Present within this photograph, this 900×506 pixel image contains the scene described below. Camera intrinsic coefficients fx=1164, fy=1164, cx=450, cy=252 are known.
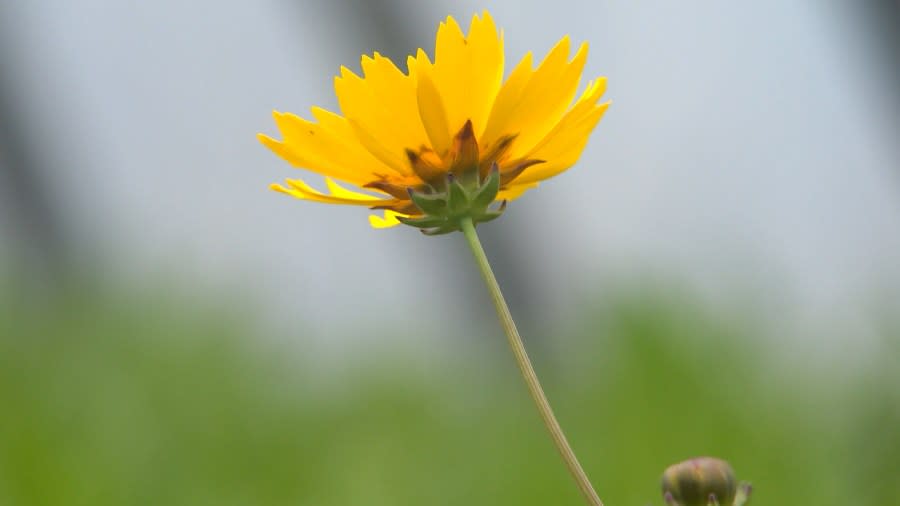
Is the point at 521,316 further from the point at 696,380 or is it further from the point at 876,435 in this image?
the point at 876,435

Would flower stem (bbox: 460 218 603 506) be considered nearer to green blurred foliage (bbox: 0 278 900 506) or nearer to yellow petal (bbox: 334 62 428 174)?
yellow petal (bbox: 334 62 428 174)

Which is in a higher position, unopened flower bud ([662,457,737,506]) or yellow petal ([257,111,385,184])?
yellow petal ([257,111,385,184])

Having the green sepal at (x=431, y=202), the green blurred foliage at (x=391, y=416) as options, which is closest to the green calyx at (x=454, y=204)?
the green sepal at (x=431, y=202)

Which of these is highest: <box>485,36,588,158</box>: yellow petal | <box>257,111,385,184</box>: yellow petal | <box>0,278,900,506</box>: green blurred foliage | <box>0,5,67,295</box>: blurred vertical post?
<box>0,5,67,295</box>: blurred vertical post

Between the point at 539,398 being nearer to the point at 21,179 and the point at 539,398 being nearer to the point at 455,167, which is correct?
the point at 455,167

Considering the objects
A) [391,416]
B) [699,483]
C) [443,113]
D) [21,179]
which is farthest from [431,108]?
[21,179]

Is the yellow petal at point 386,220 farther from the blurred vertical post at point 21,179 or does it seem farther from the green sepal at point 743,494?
the blurred vertical post at point 21,179

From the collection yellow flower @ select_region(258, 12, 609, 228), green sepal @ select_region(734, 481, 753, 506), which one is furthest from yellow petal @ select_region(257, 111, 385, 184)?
green sepal @ select_region(734, 481, 753, 506)
